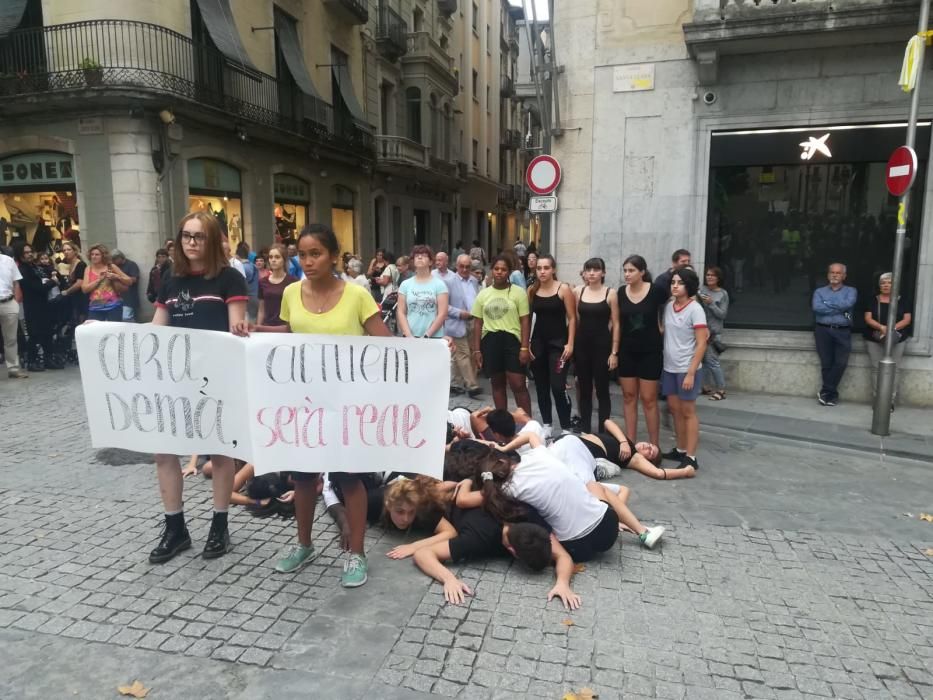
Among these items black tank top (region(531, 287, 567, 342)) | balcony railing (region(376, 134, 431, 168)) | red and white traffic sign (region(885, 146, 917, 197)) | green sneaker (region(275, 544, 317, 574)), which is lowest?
green sneaker (region(275, 544, 317, 574))

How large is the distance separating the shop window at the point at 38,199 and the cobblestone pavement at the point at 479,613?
13021 mm

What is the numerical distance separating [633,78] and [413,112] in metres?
24.5

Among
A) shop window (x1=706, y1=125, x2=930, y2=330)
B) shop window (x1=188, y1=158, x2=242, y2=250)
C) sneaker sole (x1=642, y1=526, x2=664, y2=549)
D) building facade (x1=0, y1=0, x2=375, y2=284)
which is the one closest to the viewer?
sneaker sole (x1=642, y1=526, x2=664, y2=549)

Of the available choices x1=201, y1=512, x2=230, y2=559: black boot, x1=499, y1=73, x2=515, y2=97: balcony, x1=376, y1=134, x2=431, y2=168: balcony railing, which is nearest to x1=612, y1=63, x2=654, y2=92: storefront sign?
x1=201, y1=512, x2=230, y2=559: black boot

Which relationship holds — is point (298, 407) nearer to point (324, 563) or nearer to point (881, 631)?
point (324, 563)

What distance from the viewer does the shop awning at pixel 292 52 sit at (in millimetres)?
20656

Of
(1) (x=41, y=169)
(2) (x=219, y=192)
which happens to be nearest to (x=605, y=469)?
(2) (x=219, y=192)

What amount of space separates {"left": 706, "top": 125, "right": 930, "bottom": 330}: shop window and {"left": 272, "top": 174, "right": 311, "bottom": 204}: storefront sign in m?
15.0

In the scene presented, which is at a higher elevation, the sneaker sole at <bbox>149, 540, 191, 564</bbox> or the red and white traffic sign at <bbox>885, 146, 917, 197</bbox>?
the red and white traffic sign at <bbox>885, 146, 917, 197</bbox>

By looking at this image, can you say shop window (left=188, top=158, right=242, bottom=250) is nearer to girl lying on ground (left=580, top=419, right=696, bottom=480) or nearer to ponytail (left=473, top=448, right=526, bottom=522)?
girl lying on ground (left=580, top=419, right=696, bottom=480)

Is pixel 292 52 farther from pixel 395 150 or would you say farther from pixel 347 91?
pixel 395 150

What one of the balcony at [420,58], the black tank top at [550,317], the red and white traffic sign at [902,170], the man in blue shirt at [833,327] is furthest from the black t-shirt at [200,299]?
the balcony at [420,58]

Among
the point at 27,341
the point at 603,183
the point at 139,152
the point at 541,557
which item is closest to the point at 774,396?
the point at 603,183

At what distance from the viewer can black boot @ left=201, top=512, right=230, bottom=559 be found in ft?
13.7
